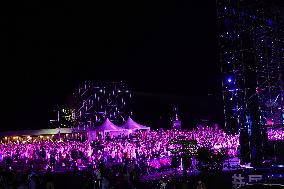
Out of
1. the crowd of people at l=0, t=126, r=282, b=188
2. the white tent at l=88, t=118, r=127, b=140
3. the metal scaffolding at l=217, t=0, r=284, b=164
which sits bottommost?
the crowd of people at l=0, t=126, r=282, b=188

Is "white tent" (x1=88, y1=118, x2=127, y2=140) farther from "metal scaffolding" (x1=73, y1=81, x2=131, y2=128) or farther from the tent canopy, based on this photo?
the tent canopy

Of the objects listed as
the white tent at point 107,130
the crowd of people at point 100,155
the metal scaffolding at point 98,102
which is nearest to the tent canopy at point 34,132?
the metal scaffolding at point 98,102

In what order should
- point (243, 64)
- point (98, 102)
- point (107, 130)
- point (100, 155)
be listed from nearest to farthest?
point (243, 64) → point (100, 155) → point (107, 130) → point (98, 102)

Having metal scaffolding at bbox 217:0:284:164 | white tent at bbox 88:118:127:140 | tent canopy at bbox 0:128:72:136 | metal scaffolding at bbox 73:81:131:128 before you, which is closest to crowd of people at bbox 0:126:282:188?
metal scaffolding at bbox 217:0:284:164

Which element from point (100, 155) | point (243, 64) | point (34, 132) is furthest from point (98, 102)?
point (243, 64)

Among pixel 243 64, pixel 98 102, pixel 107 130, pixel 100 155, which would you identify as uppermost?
pixel 98 102

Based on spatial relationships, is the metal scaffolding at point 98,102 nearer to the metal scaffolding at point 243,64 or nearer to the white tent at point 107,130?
the white tent at point 107,130

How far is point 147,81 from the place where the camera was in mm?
53875

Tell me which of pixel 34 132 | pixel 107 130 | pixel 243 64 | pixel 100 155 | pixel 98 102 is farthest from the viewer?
pixel 34 132

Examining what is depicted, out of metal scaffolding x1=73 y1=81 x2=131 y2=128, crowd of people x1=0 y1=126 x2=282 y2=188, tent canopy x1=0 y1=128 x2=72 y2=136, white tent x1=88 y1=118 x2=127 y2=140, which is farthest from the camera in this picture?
tent canopy x1=0 y1=128 x2=72 y2=136

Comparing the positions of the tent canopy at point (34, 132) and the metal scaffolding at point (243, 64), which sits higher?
the metal scaffolding at point (243, 64)

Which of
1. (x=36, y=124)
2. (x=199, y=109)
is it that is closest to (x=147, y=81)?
(x=199, y=109)

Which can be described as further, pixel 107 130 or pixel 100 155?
pixel 107 130

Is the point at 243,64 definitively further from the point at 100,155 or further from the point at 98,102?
the point at 98,102
